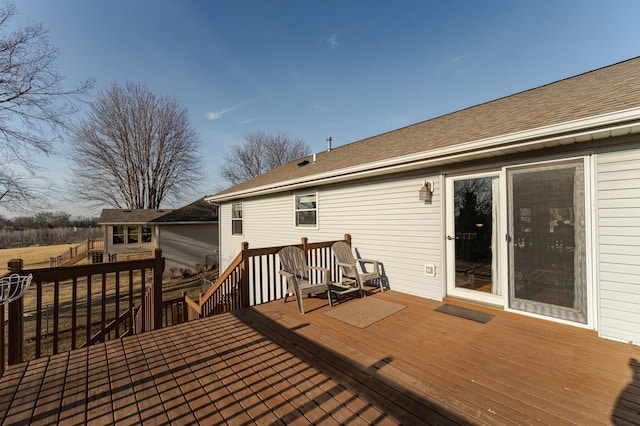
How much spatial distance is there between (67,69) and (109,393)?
45.4 ft

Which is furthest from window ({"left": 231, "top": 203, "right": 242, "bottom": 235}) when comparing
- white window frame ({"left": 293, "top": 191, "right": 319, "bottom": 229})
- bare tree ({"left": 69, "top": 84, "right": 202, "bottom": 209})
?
bare tree ({"left": 69, "top": 84, "right": 202, "bottom": 209})

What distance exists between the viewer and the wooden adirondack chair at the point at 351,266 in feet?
15.3

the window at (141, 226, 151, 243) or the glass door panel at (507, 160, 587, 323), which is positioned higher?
the glass door panel at (507, 160, 587, 323)

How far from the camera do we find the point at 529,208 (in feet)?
11.1

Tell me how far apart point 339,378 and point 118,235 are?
65.8 feet

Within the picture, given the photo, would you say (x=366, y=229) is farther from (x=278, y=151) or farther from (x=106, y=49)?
(x=278, y=151)

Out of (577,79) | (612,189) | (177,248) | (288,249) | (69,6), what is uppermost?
(69,6)

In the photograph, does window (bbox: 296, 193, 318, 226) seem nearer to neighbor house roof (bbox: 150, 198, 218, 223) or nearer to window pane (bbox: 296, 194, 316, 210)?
window pane (bbox: 296, 194, 316, 210)

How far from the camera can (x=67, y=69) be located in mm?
10367

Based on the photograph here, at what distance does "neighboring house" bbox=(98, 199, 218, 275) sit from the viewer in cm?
1633

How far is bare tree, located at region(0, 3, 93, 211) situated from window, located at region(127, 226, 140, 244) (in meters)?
6.42

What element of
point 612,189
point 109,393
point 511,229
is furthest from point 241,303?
point 612,189

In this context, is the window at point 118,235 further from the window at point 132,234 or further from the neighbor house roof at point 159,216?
the neighbor house roof at point 159,216

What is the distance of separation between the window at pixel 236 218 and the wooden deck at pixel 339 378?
7228 mm
